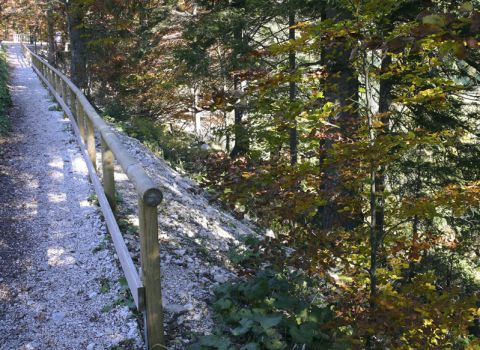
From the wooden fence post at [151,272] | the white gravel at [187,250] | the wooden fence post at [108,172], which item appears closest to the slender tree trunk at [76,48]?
the white gravel at [187,250]

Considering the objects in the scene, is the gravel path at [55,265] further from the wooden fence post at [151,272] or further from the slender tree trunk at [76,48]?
the slender tree trunk at [76,48]

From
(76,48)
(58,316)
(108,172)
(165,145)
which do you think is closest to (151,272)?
(58,316)

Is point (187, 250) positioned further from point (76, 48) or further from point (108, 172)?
Result: point (76, 48)

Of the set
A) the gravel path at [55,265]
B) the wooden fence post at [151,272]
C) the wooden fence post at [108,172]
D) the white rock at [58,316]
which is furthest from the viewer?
the wooden fence post at [108,172]

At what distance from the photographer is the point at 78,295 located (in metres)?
4.35

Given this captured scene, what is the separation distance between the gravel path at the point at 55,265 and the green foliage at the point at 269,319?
86 cm

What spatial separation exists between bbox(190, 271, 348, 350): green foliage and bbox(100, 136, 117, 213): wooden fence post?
1.94m

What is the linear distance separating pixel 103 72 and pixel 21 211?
12.2 meters

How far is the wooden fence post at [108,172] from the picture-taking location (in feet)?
16.9

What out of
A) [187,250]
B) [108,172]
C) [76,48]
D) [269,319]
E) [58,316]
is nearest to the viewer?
[269,319]

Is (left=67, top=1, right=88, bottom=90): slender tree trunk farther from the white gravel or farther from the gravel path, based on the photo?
the white gravel

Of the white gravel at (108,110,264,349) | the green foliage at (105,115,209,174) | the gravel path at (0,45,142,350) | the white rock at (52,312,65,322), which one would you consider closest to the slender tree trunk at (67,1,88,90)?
the green foliage at (105,115,209,174)

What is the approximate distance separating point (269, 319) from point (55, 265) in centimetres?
269

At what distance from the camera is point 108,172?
5.38 m
